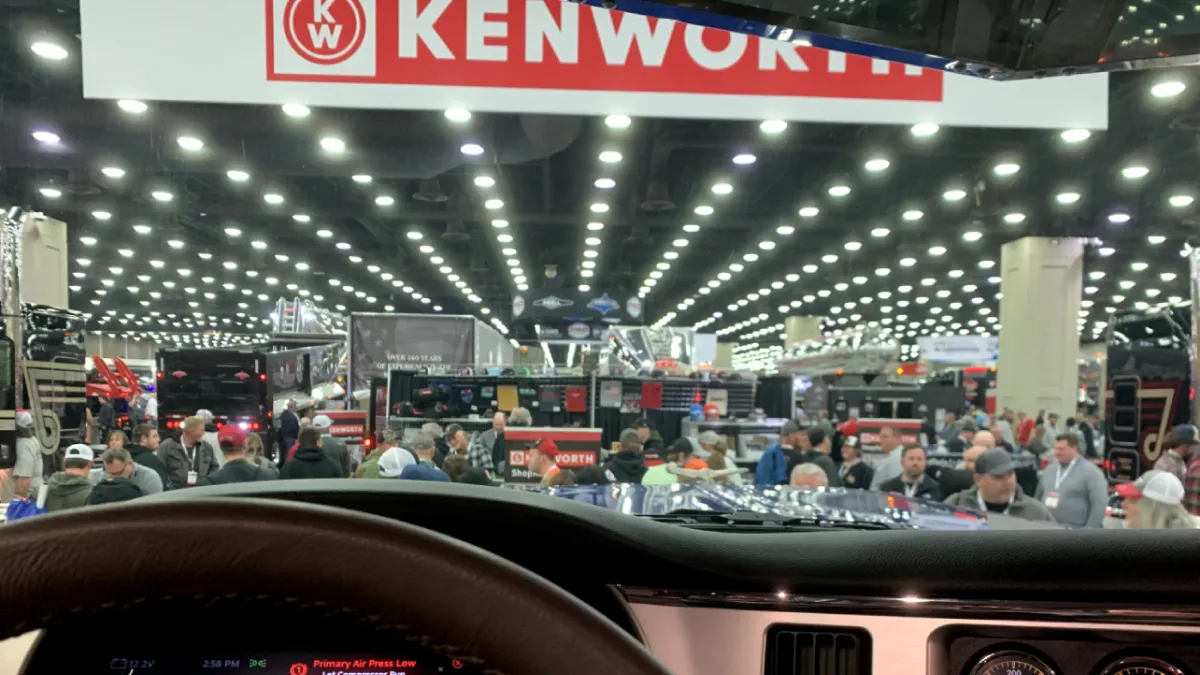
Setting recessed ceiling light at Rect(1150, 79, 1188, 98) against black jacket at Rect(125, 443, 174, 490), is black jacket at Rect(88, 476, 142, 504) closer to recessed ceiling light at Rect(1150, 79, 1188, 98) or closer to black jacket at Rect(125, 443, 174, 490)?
black jacket at Rect(125, 443, 174, 490)

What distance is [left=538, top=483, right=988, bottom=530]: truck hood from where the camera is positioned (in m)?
2.40

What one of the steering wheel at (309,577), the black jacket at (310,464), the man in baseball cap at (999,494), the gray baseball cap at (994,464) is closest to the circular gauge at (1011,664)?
the steering wheel at (309,577)

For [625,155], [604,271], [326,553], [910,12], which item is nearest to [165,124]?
[625,155]

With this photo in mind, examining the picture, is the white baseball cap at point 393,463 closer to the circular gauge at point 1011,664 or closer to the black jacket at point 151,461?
the black jacket at point 151,461

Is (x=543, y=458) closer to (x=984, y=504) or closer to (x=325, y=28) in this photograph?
(x=984, y=504)

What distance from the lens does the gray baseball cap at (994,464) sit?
4961 millimetres

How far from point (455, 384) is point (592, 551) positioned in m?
8.93

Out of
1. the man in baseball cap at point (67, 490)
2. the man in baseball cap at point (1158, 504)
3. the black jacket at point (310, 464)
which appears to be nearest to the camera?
the man in baseball cap at point (1158, 504)

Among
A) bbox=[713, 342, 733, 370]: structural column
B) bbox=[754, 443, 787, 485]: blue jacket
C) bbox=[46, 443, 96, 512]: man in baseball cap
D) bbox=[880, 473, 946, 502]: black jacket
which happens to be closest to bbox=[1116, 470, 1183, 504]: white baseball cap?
bbox=[880, 473, 946, 502]: black jacket

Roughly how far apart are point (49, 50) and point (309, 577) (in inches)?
279

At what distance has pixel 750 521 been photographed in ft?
7.22

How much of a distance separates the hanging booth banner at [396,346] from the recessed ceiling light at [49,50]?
4470 millimetres

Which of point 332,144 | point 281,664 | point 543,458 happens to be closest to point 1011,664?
point 281,664

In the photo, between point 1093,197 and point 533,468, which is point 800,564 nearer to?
point 533,468
